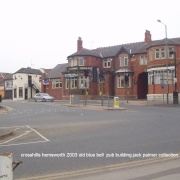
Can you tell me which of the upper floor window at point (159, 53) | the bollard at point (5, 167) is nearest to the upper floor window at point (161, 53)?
the upper floor window at point (159, 53)

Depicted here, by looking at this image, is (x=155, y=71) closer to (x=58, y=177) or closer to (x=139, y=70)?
(x=139, y=70)

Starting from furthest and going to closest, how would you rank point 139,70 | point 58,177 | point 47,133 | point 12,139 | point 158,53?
point 139,70
point 158,53
point 47,133
point 12,139
point 58,177

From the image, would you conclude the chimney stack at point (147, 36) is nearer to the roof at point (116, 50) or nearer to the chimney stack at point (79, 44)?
the roof at point (116, 50)

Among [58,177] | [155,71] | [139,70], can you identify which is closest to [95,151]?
[58,177]

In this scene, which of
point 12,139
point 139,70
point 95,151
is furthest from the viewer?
point 139,70

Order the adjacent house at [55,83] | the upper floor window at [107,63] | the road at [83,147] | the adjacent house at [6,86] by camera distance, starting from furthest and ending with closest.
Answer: the adjacent house at [6,86], the adjacent house at [55,83], the upper floor window at [107,63], the road at [83,147]

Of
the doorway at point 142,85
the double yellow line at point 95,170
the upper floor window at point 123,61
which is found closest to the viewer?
the double yellow line at point 95,170

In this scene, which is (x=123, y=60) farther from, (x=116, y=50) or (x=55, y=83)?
(x=55, y=83)

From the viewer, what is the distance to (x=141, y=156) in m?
8.45

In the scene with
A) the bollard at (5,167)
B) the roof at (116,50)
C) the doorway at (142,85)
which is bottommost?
the bollard at (5,167)

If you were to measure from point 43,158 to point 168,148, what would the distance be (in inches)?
154

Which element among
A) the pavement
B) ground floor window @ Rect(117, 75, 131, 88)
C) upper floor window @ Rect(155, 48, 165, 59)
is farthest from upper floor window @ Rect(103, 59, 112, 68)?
the pavement

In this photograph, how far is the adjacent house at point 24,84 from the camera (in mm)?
A: 70625

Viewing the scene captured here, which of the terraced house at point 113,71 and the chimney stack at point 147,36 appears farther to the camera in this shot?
the chimney stack at point 147,36
